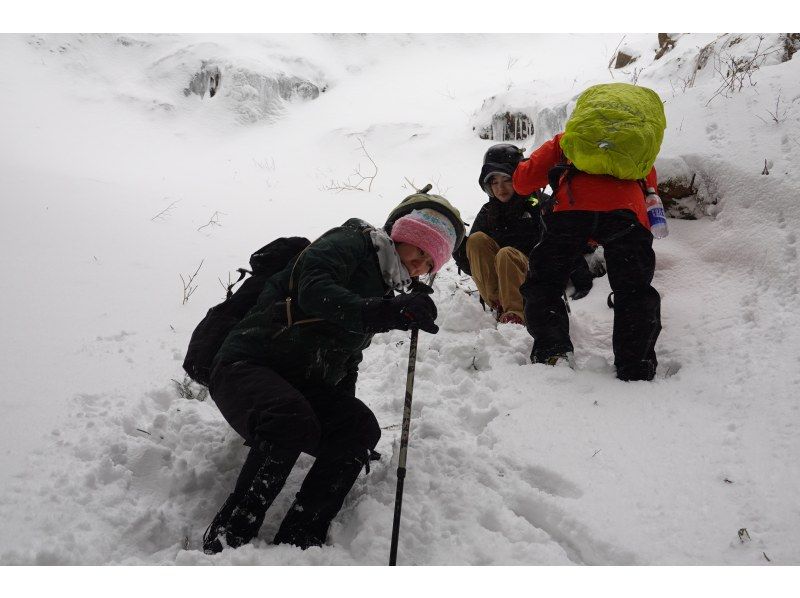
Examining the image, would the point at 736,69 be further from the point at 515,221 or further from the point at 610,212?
the point at 610,212

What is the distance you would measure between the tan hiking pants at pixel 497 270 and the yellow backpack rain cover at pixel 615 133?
3.58ft

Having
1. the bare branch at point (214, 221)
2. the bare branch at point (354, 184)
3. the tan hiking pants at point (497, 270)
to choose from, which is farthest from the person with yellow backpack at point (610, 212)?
the bare branch at point (354, 184)

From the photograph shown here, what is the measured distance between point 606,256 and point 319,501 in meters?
2.22

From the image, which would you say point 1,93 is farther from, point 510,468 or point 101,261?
point 510,468

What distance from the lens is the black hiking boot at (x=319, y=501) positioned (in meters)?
2.07

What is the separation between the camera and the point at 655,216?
3137mm

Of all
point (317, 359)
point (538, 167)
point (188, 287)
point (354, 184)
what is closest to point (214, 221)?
point (188, 287)

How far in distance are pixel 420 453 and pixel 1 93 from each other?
15.7m

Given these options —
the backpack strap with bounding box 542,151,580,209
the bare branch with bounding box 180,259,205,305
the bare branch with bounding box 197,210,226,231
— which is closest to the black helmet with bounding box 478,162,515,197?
the backpack strap with bounding box 542,151,580,209

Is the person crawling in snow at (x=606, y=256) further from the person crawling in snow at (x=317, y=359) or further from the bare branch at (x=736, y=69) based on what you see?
the bare branch at (x=736, y=69)

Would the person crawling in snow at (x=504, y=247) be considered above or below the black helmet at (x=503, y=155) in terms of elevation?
below

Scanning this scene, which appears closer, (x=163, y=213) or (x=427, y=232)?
(x=427, y=232)

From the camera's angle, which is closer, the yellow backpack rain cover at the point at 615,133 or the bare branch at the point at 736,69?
the yellow backpack rain cover at the point at 615,133

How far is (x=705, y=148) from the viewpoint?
13.1 ft
